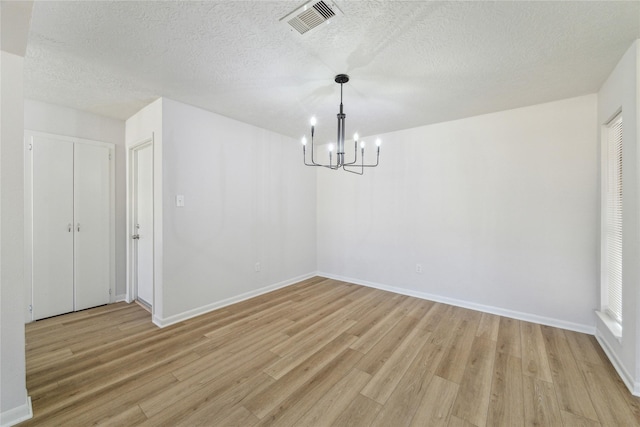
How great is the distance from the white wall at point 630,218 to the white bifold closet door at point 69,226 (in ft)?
17.8

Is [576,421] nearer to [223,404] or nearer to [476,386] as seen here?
[476,386]

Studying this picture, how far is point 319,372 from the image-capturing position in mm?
2080

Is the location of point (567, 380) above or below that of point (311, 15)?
below

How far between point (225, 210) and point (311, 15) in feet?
8.34

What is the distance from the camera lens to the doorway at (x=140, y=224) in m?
3.41

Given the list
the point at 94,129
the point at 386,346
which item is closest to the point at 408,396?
the point at 386,346

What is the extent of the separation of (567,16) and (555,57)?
53cm

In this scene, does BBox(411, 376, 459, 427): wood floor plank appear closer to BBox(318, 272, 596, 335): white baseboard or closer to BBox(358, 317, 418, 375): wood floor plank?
BBox(358, 317, 418, 375): wood floor plank

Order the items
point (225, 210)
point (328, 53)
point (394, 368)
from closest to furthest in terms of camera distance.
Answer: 1. point (328, 53)
2. point (394, 368)
3. point (225, 210)

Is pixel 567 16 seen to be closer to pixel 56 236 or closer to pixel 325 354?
pixel 325 354

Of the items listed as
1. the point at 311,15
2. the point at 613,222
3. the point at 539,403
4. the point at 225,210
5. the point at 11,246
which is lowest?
the point at 539,403

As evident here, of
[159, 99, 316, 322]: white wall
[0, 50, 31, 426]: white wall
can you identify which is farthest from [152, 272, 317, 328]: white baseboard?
[0, 50, 31, 426]: white wall

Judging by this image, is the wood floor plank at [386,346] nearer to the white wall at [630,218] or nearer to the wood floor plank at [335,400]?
the wood floor plank at [335,400]

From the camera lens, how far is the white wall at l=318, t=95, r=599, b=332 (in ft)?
9.14
